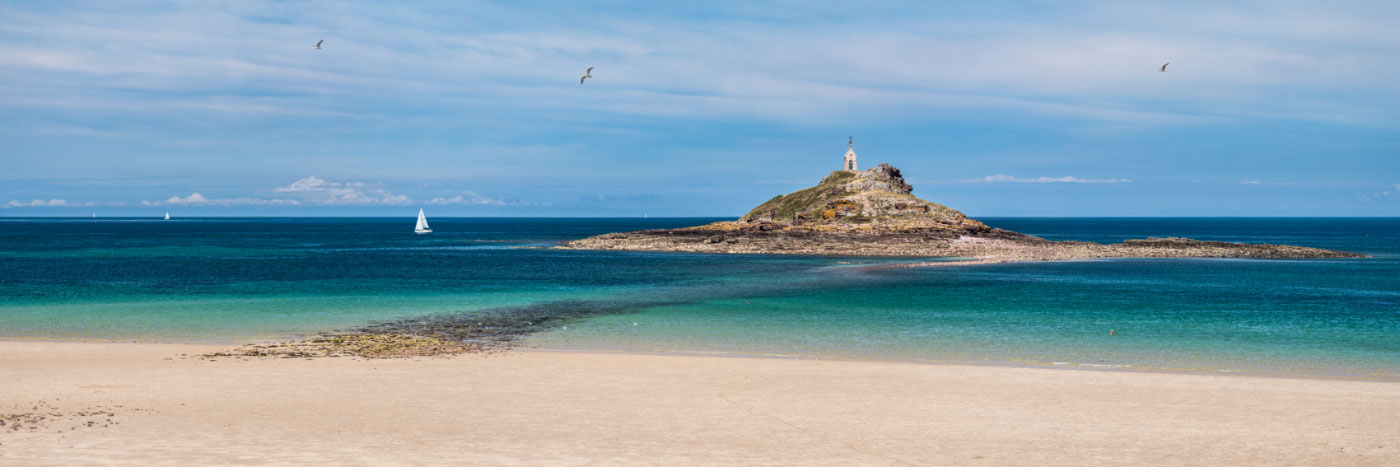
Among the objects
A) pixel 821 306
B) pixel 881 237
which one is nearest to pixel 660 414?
pixel 821 306

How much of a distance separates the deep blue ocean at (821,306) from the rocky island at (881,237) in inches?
686

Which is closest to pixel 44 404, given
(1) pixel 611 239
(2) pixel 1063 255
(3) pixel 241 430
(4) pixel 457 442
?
(3) pixel 241 430

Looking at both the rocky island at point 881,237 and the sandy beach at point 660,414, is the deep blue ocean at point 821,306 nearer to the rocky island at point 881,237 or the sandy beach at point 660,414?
the sandy beach at point 660,414

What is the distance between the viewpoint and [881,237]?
112562mm

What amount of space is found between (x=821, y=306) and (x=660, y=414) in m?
27.3

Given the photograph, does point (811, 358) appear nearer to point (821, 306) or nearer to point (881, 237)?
point (821, 306)

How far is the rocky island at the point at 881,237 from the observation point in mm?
100688

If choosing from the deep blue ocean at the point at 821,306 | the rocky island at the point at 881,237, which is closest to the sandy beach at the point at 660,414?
the deep blue ocean at the point at 821,306

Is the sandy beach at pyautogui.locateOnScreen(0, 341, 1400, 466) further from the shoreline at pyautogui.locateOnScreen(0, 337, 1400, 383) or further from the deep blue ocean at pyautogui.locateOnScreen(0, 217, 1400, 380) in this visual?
the deep blue ocean at pyautogui.locateOnScreen(0, 217, 1400, 380)

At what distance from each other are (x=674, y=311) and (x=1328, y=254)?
92.0 meters

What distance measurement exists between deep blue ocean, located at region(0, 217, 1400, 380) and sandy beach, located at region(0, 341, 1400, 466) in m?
5.45

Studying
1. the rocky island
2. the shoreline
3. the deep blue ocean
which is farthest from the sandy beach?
the rocky island

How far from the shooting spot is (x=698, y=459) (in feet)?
47.0

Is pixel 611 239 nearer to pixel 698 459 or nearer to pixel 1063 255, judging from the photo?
pixel 1063 255
